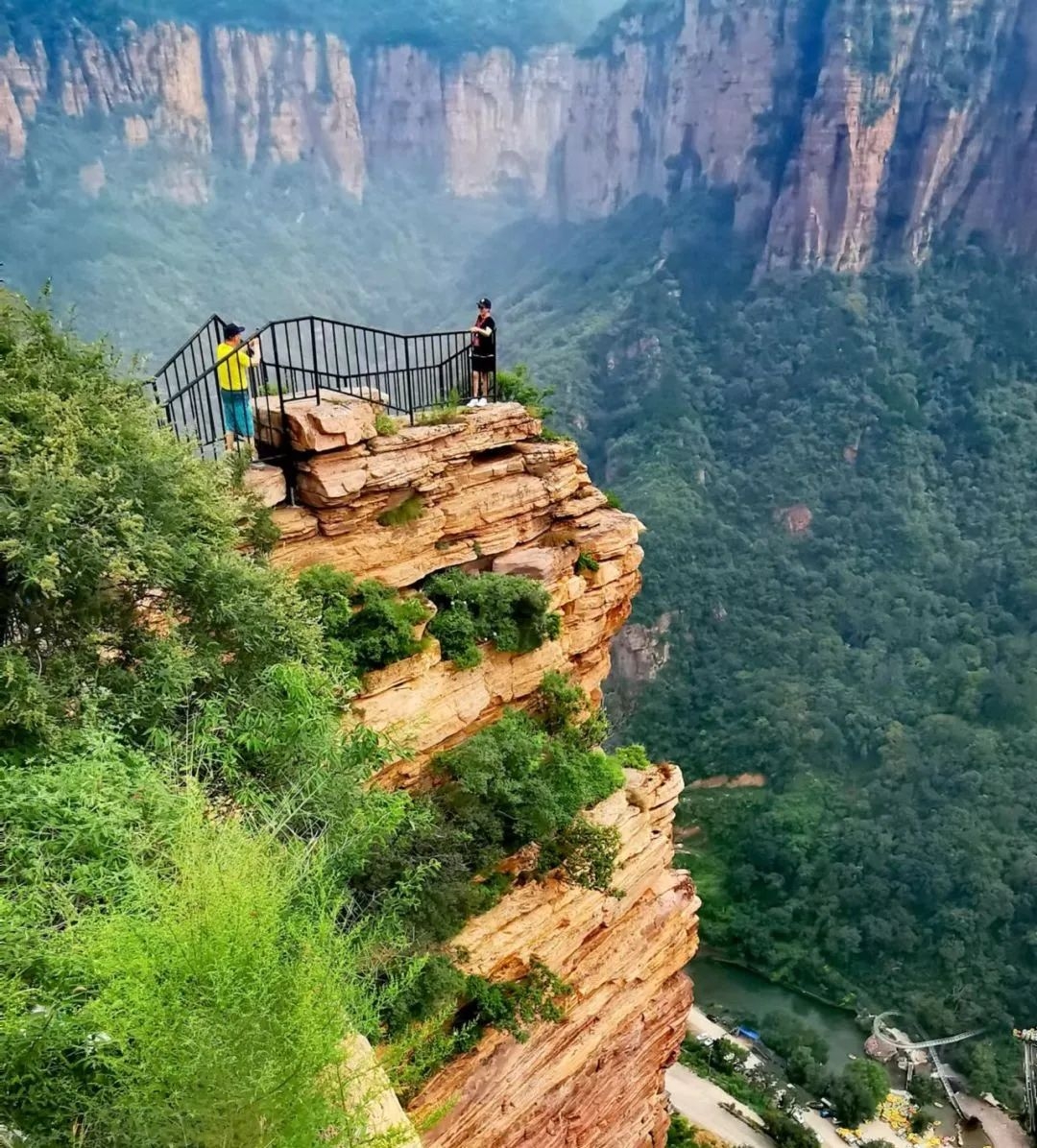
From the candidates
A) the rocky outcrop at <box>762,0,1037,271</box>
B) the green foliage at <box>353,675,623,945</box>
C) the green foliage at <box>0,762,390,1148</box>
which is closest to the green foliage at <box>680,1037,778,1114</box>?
the green foliage at <box>353,675,623,945</box>

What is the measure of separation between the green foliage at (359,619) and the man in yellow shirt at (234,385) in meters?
1.77

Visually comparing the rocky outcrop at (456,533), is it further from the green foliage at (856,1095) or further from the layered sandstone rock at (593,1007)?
the green foliage at (856,1095)

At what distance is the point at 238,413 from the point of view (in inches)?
399

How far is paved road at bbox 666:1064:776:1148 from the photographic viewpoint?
23.8 meters

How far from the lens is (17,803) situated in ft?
15.5

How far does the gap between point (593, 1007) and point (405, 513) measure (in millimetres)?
7057

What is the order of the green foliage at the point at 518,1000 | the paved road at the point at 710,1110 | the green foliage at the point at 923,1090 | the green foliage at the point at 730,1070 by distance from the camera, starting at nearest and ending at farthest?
the green foliage at the point at 518,1000
the paved road at the point at 710,1110
the green foliage at the point at 730,1070
the green foliage at the point at 923,1090

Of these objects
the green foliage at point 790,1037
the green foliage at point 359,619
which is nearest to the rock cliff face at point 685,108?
the green foliage at point 790,1037

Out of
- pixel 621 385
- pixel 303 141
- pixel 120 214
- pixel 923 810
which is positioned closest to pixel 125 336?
pixel 120 214

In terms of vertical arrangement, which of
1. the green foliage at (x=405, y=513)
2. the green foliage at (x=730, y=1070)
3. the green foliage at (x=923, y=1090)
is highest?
the green foliage at (x=405, y=513)

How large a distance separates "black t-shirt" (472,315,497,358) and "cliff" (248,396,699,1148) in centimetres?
115

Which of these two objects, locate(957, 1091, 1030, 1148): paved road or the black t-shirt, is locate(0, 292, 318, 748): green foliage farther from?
locate(957, 1091, 1030, 1148): paved road

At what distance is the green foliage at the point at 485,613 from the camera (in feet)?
35.6

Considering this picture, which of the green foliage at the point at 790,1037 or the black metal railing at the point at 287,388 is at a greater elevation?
the black metal railing at the point at 287,388
